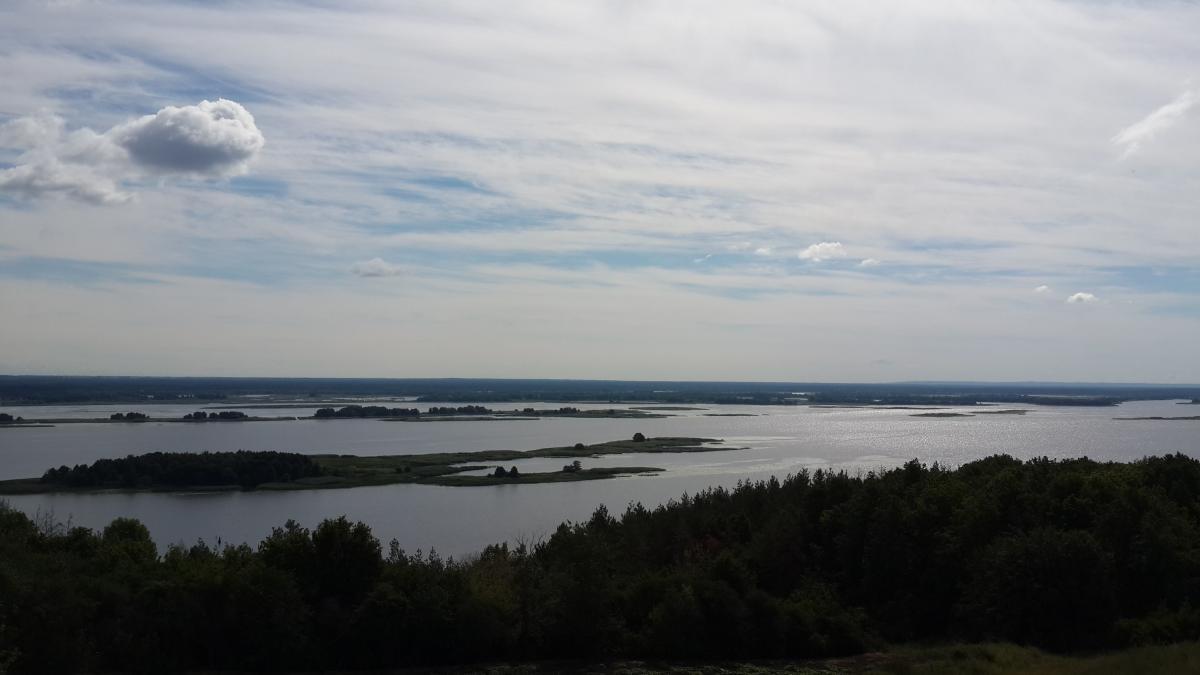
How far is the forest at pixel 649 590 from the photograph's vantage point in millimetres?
13891

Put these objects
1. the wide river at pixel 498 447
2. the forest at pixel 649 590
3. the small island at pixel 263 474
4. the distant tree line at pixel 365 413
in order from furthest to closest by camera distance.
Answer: the distant tree line at pixel 365 413 → the small island at pixel 263 474 → the wide river at pixel 498 447 → the forest at pixel 649 590

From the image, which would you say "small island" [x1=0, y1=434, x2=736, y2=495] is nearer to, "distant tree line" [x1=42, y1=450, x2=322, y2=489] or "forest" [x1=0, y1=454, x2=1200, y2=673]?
"distant tree line" [x1=42, y1=450, x2=322, y2=489]

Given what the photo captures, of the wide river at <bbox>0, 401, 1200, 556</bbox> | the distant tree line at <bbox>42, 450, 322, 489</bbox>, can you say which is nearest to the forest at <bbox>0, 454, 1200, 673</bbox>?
the wide river at <bbox>0, 401, 1200, 556</bbox>

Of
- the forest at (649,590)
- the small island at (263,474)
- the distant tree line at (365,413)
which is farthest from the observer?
the distant tree line at (365,413)

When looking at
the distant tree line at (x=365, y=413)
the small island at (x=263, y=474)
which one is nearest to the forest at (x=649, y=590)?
the small island at (x=263, y=474)

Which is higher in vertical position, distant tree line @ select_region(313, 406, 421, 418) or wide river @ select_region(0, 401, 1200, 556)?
distant tree line @ select_region(313, 406, 421, 418)

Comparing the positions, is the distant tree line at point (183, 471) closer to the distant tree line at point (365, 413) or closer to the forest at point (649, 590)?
the forest at point (649, 590)

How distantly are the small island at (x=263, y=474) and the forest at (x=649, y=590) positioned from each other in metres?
25.3

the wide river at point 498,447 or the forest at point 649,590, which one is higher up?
the forest at point 649,590

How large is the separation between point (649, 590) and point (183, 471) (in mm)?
35281

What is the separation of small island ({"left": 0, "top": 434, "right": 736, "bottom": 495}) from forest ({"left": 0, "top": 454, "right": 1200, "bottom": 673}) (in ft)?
82.9

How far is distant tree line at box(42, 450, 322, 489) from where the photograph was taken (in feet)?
145

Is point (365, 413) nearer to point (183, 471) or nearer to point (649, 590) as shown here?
point (183, 471)

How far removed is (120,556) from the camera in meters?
16.6
